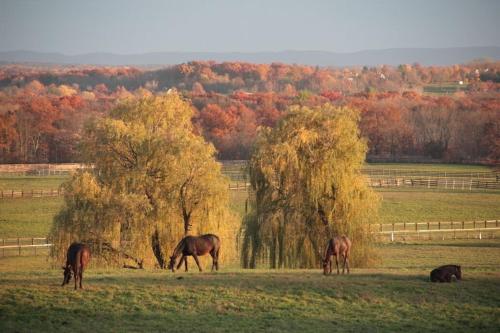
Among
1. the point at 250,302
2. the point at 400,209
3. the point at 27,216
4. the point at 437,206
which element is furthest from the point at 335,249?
the point at 437,206

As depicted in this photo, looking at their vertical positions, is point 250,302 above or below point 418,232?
above

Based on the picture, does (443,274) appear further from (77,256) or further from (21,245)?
(21,245)

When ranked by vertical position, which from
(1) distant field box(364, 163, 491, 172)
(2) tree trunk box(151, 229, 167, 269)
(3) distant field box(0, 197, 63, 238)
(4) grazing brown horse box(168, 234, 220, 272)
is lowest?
(3) distant field box(0, 197, 63, 238)

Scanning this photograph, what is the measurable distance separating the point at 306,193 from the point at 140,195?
6.90 metres

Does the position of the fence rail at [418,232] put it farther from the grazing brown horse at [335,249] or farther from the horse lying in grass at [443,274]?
the horse lying in grass at [443,274]

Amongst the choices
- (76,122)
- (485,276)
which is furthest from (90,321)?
(76,122)

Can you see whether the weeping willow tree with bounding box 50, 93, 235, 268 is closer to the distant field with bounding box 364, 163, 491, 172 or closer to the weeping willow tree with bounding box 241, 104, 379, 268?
the weeping willow tree with bounding box 241, 104, 379, 268

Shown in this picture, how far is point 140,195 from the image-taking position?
32.8m

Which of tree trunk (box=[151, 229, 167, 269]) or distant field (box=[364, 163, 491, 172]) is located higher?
tree trunk (box=[151, 229, 167, 269])

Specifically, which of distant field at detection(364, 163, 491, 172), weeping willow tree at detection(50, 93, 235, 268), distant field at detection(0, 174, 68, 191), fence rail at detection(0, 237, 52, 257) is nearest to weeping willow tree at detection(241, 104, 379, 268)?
weeping willow tree at detection(50, 93, 235, 268)

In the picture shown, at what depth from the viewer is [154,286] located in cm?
2294

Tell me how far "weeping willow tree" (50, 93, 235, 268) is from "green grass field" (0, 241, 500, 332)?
653 centimetres

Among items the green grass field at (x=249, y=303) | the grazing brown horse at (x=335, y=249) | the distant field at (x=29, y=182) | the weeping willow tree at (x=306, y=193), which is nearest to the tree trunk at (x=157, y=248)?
the weeping willow tree at (x=306, y=193)

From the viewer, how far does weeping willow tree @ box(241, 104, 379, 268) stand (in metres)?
32.7
